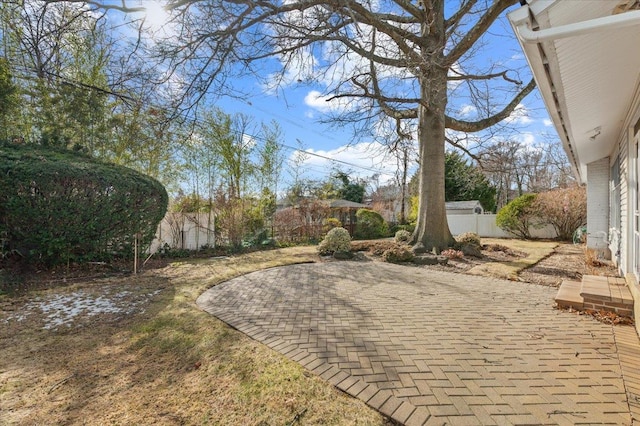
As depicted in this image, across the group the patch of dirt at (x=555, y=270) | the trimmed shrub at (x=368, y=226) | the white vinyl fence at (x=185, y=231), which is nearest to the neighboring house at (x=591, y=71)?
the patch of dirt at (x=555, y=270)

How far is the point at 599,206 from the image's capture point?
29.0ft

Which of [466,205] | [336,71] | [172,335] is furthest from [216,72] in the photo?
[466,205]

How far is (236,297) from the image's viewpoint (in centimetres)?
505

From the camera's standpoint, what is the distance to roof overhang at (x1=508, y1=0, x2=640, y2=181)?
Answer: 6.82 feet

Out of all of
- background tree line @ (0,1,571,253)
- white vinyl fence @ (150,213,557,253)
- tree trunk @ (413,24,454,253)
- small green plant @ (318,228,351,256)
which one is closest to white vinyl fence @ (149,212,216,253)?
white vinyl fence @ (150,213,557,253)

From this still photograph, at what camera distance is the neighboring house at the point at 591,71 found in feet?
6.89

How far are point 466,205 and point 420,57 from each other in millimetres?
19408

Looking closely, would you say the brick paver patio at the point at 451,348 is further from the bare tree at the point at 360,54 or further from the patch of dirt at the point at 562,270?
the bare tree at the point at 360,54

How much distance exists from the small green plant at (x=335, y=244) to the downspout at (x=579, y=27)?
769 cm

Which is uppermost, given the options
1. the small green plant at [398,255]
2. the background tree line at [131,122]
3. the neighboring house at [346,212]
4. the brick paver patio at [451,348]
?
the background tree line at [131,122]

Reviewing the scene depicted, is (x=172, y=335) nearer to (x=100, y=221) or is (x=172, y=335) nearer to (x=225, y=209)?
(x=100, y=221)

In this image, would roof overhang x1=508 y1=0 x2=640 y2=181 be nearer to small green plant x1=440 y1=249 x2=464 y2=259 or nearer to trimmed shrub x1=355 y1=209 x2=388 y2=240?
small green plant x1=440 y1=249 x2=464 y2=259

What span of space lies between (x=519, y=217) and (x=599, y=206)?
6.43m

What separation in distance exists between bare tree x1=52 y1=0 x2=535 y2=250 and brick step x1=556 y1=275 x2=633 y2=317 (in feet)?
13.9
